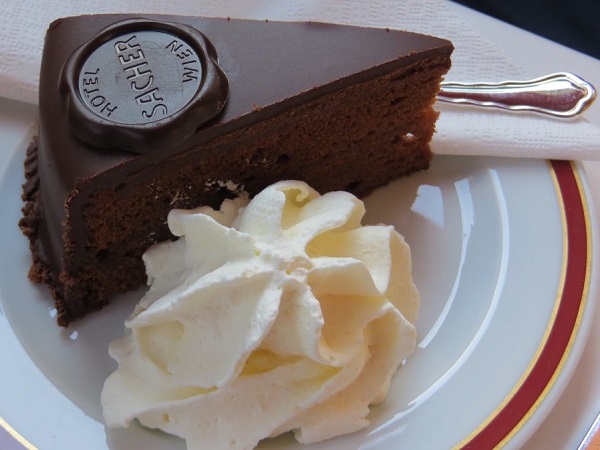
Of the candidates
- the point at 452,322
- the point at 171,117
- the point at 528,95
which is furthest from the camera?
the point at 528,95

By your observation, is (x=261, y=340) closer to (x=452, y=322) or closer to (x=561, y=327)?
(x=452, y=322)

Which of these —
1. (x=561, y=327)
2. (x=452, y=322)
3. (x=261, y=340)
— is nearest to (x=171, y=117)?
(x=261, y=340)

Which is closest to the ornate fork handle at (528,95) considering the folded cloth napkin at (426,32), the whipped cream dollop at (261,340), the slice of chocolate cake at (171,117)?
the folded cloth napkin at (426,32)

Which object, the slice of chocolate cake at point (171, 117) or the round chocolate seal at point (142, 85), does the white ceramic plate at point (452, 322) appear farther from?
the round chocolate seal at point (142, 85)

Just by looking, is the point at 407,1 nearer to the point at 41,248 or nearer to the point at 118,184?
the point at 118,184

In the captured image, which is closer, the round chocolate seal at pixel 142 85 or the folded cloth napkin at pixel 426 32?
the round chocolate seal at pixel 142 85

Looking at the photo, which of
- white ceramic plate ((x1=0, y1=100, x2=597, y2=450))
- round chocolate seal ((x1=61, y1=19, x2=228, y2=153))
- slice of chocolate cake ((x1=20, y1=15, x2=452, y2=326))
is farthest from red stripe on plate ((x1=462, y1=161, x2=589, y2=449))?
round chocolate seal ((x1=61, y1=19, x2=228, y2=153))
